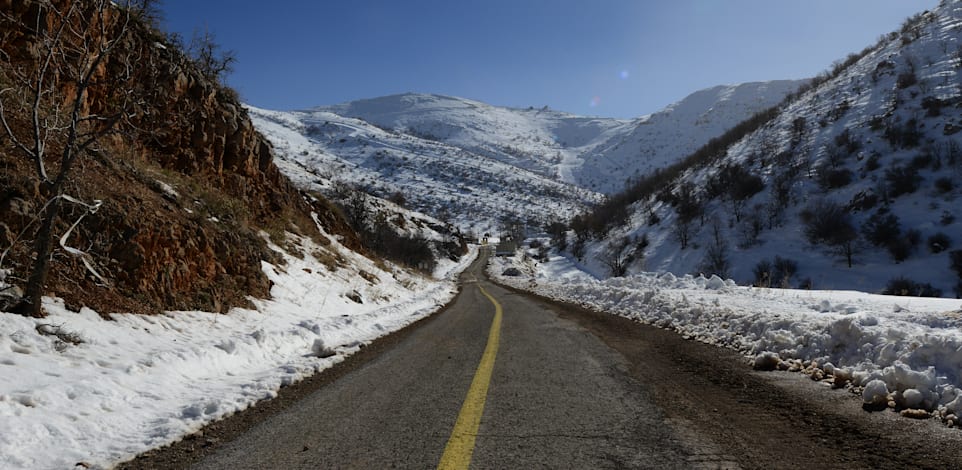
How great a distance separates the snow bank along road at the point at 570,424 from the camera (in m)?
3.06

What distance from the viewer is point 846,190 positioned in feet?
153

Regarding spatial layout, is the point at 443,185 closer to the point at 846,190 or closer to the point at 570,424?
the point at 846,190

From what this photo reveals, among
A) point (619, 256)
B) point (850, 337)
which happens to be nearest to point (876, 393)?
point (850, 337)

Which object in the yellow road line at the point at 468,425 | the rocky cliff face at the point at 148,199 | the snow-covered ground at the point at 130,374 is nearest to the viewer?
the yellow road line at the point at 468,425

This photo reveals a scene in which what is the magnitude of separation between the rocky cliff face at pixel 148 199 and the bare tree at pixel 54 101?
0.29 ft

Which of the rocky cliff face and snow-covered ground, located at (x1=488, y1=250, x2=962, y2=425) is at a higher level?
the rocky cliff face

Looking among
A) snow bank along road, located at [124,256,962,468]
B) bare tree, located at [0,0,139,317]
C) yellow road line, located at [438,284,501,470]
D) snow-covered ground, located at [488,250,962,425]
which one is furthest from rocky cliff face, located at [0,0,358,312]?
snow-covered ground, located at [488,250,962,425]

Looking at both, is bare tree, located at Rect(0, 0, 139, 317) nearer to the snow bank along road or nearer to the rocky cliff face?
the rocky cliff face

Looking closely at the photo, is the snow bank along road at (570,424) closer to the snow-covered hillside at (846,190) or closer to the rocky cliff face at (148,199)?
the rocky cliff face at (148,199)

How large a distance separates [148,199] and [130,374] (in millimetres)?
5462

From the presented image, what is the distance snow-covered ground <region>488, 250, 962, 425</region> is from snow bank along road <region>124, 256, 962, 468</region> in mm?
329

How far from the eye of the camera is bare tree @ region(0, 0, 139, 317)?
17.4ft

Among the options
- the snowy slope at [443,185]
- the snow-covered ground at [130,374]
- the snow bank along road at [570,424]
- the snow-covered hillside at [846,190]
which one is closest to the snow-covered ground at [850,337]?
the snow bank along road at [570,424]

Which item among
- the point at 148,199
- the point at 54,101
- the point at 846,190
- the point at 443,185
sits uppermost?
the point at 443,185
